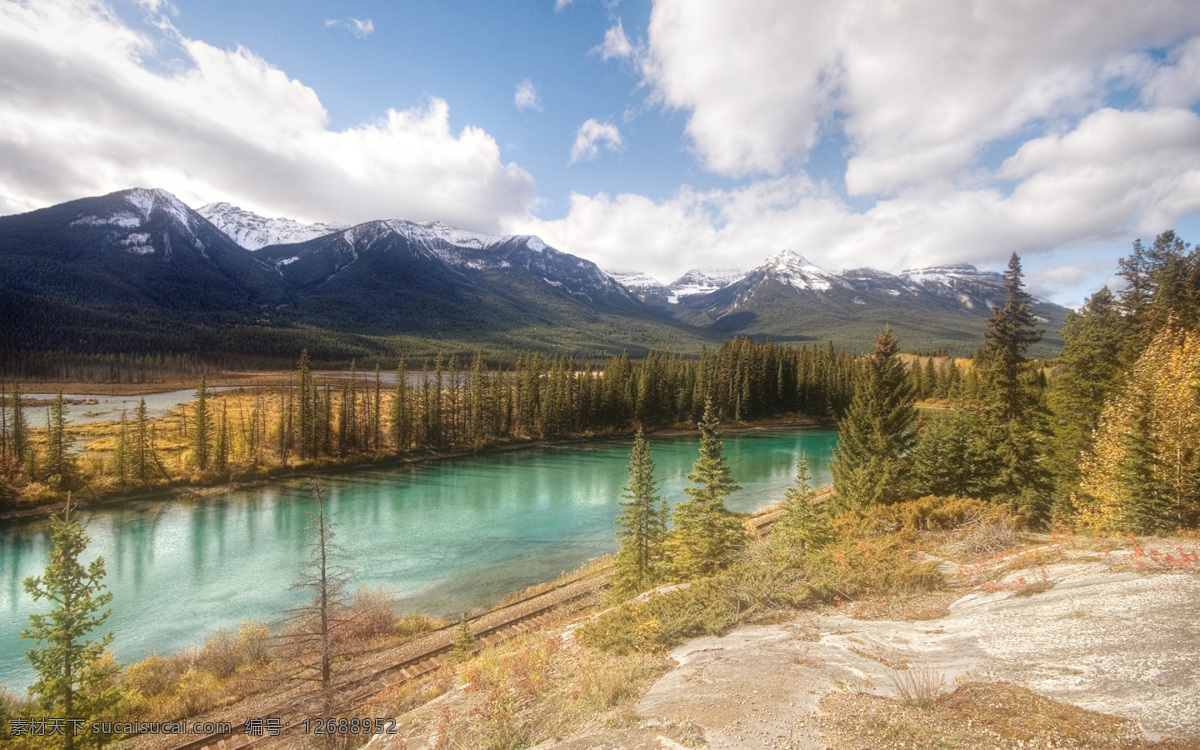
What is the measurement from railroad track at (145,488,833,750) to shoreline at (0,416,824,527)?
1042 centimetres

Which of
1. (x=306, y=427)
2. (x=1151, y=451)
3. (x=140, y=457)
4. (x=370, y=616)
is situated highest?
(x=1151, y=451)

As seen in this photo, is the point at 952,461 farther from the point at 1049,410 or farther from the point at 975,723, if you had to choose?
the point at 975,723

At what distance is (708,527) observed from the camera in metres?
18.6

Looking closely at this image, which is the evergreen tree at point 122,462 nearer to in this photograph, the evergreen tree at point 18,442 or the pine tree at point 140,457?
the pine tree at point 140,457

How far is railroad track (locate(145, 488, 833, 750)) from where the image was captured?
1504 centimetres

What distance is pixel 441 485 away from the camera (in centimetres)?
4997

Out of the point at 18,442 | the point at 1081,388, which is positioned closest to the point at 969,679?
the point at 1081,388

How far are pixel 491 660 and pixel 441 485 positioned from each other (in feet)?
125

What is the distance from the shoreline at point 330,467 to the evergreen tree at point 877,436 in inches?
1289

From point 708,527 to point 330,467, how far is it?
4990 centimetres

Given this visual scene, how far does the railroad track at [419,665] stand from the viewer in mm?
15039

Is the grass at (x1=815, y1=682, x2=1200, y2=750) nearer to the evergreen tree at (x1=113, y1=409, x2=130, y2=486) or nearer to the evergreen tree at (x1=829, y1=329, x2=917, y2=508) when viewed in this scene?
the evergreen tree at (x1=829, y1=329, x2=917, y2=508)

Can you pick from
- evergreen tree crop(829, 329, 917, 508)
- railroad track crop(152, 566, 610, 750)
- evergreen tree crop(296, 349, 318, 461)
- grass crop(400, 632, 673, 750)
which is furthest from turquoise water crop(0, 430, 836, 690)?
evergreen tree crop(829, 329, 917, 508)

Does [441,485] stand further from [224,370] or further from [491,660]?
[224,370]
